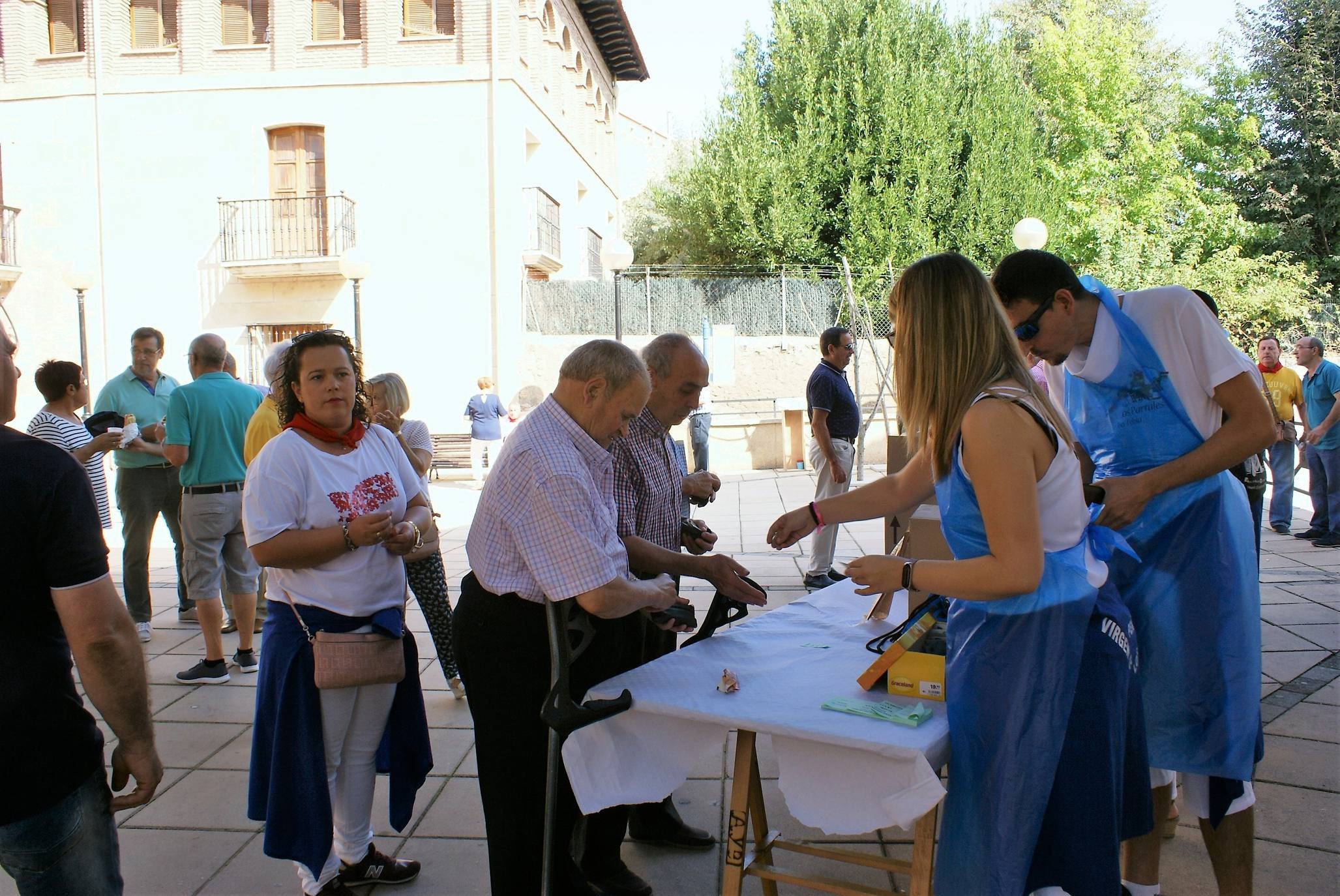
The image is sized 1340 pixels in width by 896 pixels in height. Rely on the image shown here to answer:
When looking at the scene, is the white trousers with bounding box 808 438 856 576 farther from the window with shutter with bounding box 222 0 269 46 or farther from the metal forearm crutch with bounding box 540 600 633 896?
the window with shutter with bounding box 222 0 269 46

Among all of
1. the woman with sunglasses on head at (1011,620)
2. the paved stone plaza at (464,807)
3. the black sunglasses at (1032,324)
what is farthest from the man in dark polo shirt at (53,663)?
the black sunglasses at (1032,324)

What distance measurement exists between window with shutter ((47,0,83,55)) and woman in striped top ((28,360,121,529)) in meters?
16.7

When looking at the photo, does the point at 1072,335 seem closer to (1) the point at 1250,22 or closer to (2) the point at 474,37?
(2) the point at 474,37

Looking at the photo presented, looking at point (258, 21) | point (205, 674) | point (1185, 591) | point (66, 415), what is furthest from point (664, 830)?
point (258, 21)

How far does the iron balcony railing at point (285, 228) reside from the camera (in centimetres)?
1727

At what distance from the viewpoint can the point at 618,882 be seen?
281 centimetres

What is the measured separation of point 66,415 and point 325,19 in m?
14.8

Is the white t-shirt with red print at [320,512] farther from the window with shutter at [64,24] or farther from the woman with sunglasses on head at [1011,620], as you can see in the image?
the window with shutter at [64,24]

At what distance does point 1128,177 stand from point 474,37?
18.1 meters

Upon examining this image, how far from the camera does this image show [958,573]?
1.93 meters

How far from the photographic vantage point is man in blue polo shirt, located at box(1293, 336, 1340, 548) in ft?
26.8

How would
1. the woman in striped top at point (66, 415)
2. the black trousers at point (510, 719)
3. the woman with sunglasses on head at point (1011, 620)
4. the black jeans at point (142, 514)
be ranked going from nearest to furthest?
the woman with sunglasses on head at point (1011, 620)
the black trousers at point (510, 719)
the woman in striped top at point (66, 415)
the black jeans at point (142, 514)

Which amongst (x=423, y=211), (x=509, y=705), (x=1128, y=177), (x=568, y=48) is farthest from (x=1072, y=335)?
(x=1128, y=177)

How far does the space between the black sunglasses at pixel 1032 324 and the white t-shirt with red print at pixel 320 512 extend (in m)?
1.84
